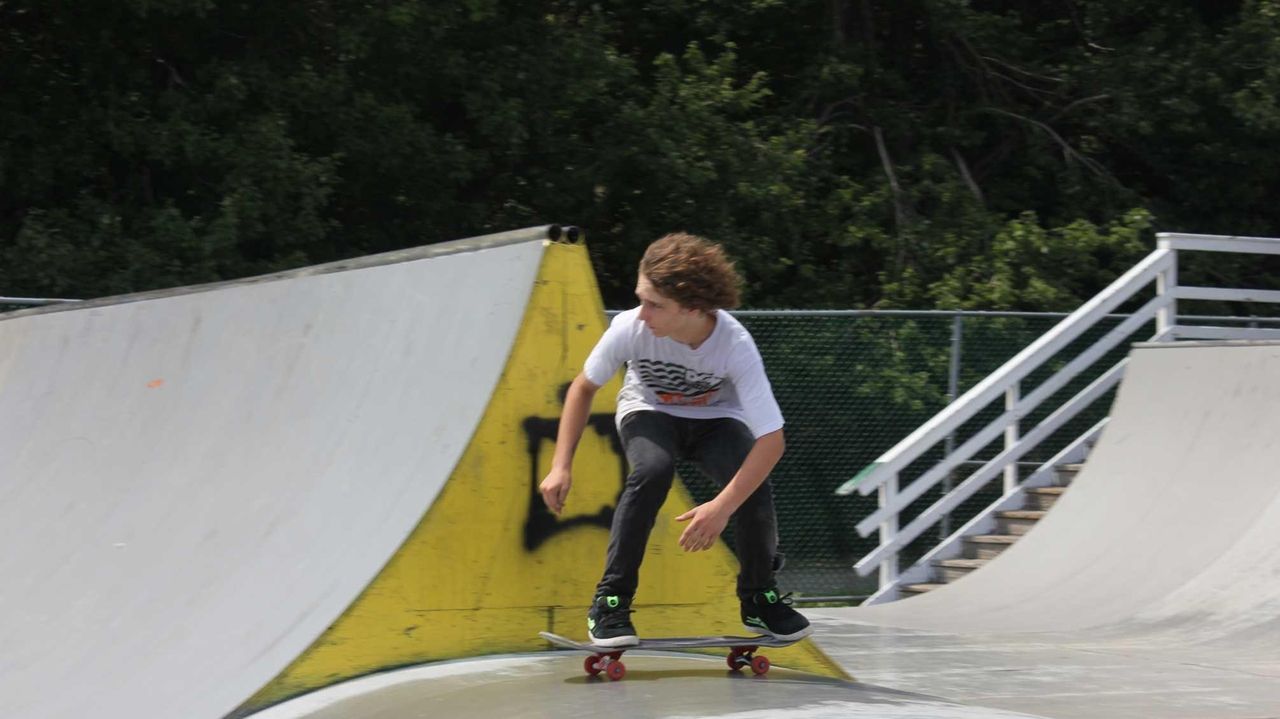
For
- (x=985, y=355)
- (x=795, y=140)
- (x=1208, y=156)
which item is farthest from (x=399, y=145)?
(x=1208, y=156)

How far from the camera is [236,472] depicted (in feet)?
17.6

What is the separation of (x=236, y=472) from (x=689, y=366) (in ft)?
6.17

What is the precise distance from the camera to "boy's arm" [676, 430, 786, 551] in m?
4.22

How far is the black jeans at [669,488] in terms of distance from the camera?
4441 mm

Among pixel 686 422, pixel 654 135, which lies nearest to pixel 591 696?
pixel 686 422

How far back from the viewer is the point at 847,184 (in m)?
15.9

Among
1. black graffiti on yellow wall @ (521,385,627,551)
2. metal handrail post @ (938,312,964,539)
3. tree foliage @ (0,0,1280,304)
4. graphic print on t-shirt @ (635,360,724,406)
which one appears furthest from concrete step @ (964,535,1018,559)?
graphic print on t-shirt @ (635,360,724,406)

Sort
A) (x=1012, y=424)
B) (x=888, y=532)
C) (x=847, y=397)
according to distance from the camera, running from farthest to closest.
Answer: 1. (x=1012, y=424)
2. (x=847, y=397)
3. (x=888, y=532)

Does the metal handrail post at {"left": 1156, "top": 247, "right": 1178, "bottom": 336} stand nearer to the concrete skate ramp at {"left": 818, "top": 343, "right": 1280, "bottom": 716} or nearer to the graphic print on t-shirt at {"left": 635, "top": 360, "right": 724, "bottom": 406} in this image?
the concrete skate ramp at {"left": 818, "top": 343, "right": 1280, "bottom": 716}

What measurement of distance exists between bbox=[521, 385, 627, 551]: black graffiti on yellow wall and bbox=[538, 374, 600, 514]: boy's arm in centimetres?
41

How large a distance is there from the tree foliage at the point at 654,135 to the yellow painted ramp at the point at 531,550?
820cm

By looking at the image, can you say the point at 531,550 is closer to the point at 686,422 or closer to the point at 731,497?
the point at 686,422

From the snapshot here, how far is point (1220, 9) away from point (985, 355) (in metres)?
8.32

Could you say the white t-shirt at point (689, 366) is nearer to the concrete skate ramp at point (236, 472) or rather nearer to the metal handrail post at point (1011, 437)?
the concrete skate ramp at point (236, 472)
